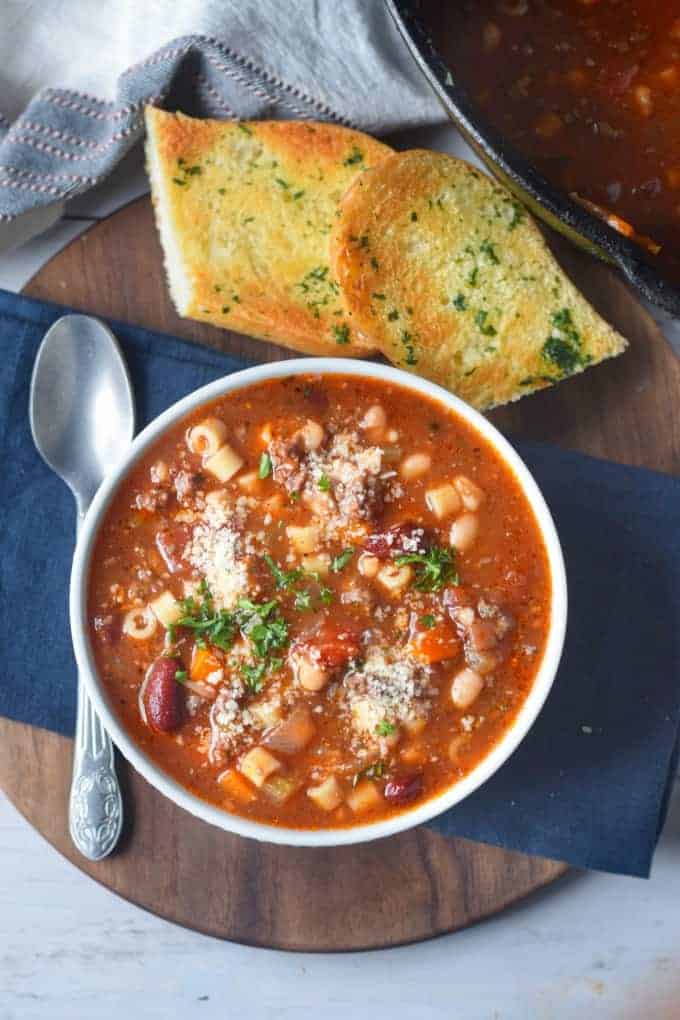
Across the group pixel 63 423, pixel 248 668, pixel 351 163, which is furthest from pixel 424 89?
pixel 248 668

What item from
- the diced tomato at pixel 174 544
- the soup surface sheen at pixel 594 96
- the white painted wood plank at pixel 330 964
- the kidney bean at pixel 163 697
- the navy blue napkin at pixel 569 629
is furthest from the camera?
the white painted wood plank at pixel 330 964

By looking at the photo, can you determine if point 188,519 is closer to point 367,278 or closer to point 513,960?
point 367,278

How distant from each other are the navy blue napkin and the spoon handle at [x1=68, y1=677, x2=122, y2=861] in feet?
0.29

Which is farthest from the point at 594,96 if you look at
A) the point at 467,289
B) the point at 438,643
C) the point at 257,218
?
the point at 438,643

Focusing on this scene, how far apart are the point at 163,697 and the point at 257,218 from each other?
5.53ft

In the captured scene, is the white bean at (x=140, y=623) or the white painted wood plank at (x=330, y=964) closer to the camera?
the white bean at (x=140, y=623)

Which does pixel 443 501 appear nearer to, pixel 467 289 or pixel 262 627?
pixel 262 627

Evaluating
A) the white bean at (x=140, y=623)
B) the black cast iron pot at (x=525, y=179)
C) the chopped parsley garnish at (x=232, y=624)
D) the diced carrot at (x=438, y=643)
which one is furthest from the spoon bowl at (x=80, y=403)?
the black cast iron pot at (x=525, y=179)

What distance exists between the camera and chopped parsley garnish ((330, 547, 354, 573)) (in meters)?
3.28

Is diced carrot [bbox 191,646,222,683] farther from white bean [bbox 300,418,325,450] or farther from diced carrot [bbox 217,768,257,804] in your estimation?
white bean [bbox 300,418,325,450]

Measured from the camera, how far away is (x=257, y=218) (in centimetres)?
380

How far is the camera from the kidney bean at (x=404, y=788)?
10.5 feet

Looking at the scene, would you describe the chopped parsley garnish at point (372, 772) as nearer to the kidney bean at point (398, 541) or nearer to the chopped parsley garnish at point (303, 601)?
the chopped parsley garnish at point (303, 601)

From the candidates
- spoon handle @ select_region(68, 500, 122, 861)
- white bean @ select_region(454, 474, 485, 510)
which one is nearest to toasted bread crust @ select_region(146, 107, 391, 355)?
white bean @ select_region(454, 474, 485, 510)
